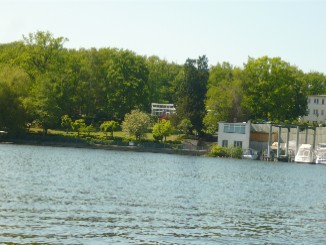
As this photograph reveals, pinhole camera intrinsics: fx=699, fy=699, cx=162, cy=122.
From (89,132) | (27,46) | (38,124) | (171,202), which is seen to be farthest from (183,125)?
(171,202)

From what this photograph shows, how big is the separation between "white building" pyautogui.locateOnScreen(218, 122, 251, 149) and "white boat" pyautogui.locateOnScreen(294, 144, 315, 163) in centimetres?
855

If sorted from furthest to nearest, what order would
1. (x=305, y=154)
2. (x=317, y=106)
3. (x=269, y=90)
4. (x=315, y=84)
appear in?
(x=315, y=84) < (x=317, y=106) < (x=269, y=90) < (x=305, y=154)

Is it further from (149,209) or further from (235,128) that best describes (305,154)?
(149,209)

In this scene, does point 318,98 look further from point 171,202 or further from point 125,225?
point 125,225

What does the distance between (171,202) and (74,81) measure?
274ft

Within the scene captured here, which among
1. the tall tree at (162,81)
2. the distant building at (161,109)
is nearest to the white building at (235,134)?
the distant building at (161,109)

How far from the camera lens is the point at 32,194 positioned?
35.3 m

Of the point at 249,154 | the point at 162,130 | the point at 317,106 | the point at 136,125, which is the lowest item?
the point at 249,154

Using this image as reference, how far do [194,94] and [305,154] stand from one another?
2394 cm

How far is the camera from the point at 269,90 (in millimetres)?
122750

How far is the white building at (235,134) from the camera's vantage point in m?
107

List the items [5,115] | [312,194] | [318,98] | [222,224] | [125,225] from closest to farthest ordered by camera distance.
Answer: [125,225]
[222,224]
[312,194]
[5,115]
[318,98]

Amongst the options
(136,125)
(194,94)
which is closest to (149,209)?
(136,125)

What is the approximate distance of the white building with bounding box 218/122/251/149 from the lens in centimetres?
10688
